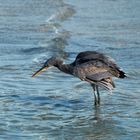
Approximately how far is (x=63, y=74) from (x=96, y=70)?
7.36 ft

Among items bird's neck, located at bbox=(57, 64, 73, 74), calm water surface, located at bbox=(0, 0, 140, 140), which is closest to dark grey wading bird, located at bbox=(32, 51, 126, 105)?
bird's neck, located at bbox=(57, 64, 73, 74)

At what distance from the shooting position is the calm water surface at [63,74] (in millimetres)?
8867

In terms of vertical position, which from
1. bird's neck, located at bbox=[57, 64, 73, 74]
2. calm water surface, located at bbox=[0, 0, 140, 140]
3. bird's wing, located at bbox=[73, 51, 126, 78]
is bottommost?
calm water surface, located at bbox=[0, 0, 140, 140]

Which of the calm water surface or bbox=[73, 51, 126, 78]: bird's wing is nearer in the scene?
the calm water surface

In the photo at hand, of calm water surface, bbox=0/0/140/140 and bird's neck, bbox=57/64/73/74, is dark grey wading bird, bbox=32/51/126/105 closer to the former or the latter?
bird's neck, bbox=57/64/73/74

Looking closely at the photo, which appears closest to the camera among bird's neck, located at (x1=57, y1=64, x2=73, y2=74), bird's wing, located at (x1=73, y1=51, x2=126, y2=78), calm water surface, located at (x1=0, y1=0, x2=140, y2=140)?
calm water surface, located at (x1=0, y1=0, x2=140, y2=140)

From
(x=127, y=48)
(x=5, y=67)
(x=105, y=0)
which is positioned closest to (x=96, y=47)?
(x=127, y=48)

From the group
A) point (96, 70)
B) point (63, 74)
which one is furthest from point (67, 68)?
point (63, 74)

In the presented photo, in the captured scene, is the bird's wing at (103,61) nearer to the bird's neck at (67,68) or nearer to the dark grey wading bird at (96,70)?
the dark grey wading bird at (96,70)

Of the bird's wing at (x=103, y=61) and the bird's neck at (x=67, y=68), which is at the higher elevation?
the bird's wing at (x=103, y=61)

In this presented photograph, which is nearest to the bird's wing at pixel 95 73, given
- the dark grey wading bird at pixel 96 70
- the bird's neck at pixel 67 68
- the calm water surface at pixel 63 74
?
the dark grey wading bird at pixel 96 70

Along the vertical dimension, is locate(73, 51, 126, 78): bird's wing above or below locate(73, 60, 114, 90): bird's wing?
above

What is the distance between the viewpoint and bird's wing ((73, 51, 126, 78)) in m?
9.91

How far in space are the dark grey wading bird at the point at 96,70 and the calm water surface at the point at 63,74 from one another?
0.34 metres
